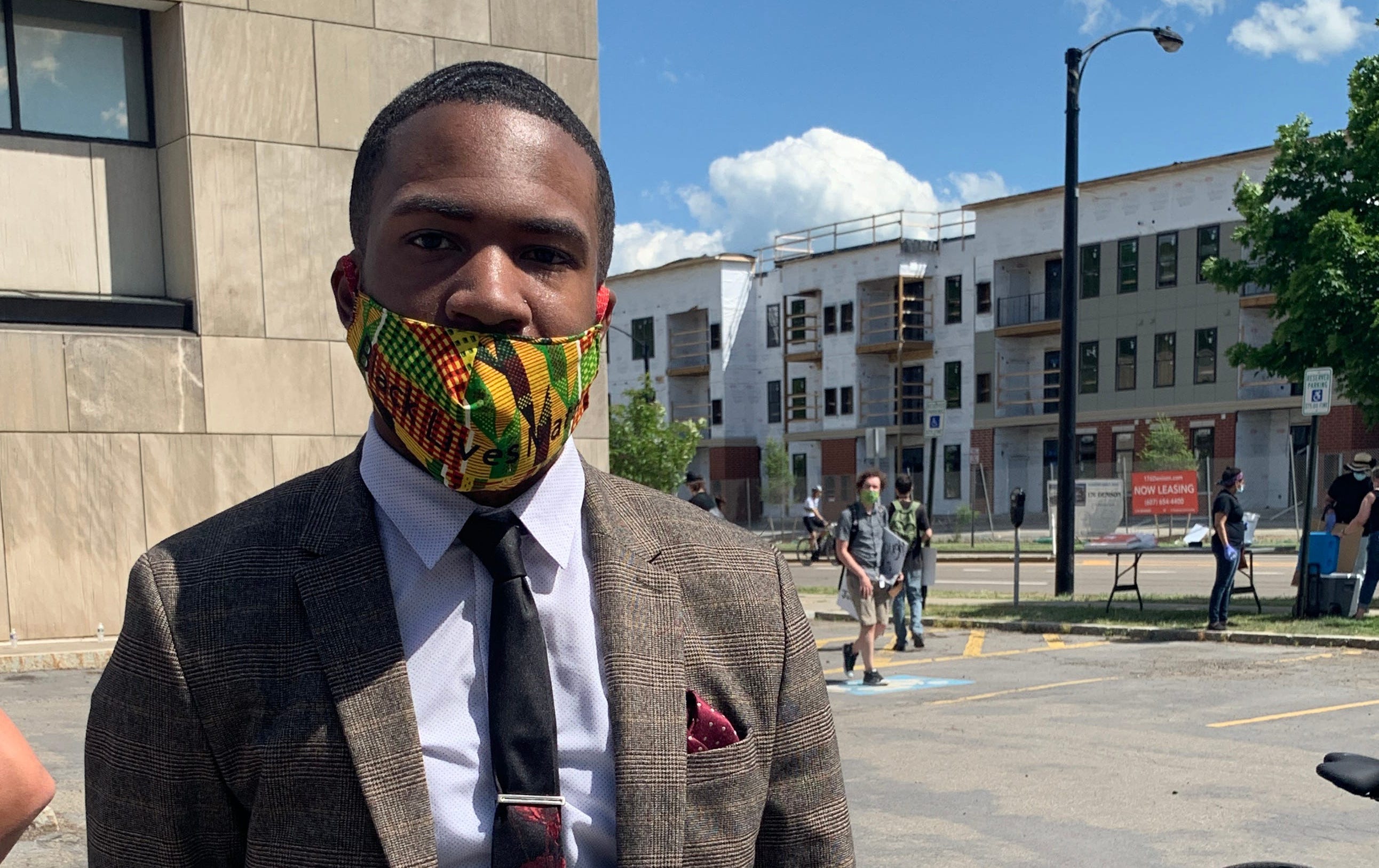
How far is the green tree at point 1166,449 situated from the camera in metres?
36.9

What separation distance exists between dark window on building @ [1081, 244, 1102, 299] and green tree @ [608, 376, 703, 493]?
1757cm

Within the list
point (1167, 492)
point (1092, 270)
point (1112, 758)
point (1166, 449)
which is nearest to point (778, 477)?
point (1092, 270)

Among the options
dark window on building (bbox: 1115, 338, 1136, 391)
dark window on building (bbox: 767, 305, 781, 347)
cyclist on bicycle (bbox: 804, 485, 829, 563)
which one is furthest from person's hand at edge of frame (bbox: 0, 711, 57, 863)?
dark window on building (bbox: 767, 305, 781, 347)

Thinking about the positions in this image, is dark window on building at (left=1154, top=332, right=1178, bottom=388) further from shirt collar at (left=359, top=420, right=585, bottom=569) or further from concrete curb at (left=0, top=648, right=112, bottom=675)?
shirt collar at (left=359, top=420, right=585, bottom=569)

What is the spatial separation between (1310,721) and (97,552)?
1132 centimetres

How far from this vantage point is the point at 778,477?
5338 centimetres

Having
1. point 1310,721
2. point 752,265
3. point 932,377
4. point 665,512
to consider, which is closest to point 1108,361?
point 932,377

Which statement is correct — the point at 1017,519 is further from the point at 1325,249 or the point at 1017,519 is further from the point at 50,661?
the point at 50,661

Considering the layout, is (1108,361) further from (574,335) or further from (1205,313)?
(574,335)

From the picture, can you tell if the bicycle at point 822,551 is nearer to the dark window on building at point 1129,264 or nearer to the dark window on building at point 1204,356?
the dark window on building at point 1204,356

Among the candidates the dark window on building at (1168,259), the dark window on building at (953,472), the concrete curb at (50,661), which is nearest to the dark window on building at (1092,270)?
the dark window on building at (1168,259)

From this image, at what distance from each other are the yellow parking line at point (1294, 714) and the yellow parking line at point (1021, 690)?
1992 millimetres

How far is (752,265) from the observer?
193ft

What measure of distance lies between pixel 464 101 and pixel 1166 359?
4619cm
